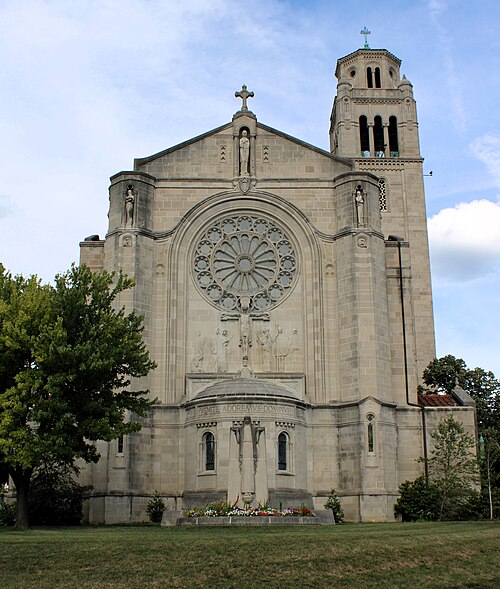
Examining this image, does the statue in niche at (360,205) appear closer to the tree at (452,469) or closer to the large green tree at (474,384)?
the tree at (452,469)

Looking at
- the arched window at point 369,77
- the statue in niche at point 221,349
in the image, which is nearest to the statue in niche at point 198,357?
the statue in niche at point 221,349

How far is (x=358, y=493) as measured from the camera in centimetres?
3422

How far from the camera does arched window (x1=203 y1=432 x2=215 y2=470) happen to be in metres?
33.8

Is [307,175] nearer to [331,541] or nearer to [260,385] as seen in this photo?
[260,385]

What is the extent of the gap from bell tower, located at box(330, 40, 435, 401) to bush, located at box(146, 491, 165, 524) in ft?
72.1

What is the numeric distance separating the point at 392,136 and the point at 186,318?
27608mm

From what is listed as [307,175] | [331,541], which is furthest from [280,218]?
[331,541]

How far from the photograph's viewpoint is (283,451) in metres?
34.0

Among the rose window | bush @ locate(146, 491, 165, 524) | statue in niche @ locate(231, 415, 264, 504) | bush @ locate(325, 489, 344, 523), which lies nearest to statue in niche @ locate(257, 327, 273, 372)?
the rose window

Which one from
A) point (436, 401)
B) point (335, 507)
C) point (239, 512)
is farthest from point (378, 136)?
point (239, 512)

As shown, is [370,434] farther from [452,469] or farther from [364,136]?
[364,136]

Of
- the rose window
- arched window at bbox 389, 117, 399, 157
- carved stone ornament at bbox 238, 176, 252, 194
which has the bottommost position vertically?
the rose window

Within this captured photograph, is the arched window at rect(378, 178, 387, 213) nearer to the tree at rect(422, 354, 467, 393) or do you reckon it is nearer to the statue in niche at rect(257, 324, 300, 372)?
the tree at rect(422, 354, 467, 393)

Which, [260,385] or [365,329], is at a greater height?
[365,329]
